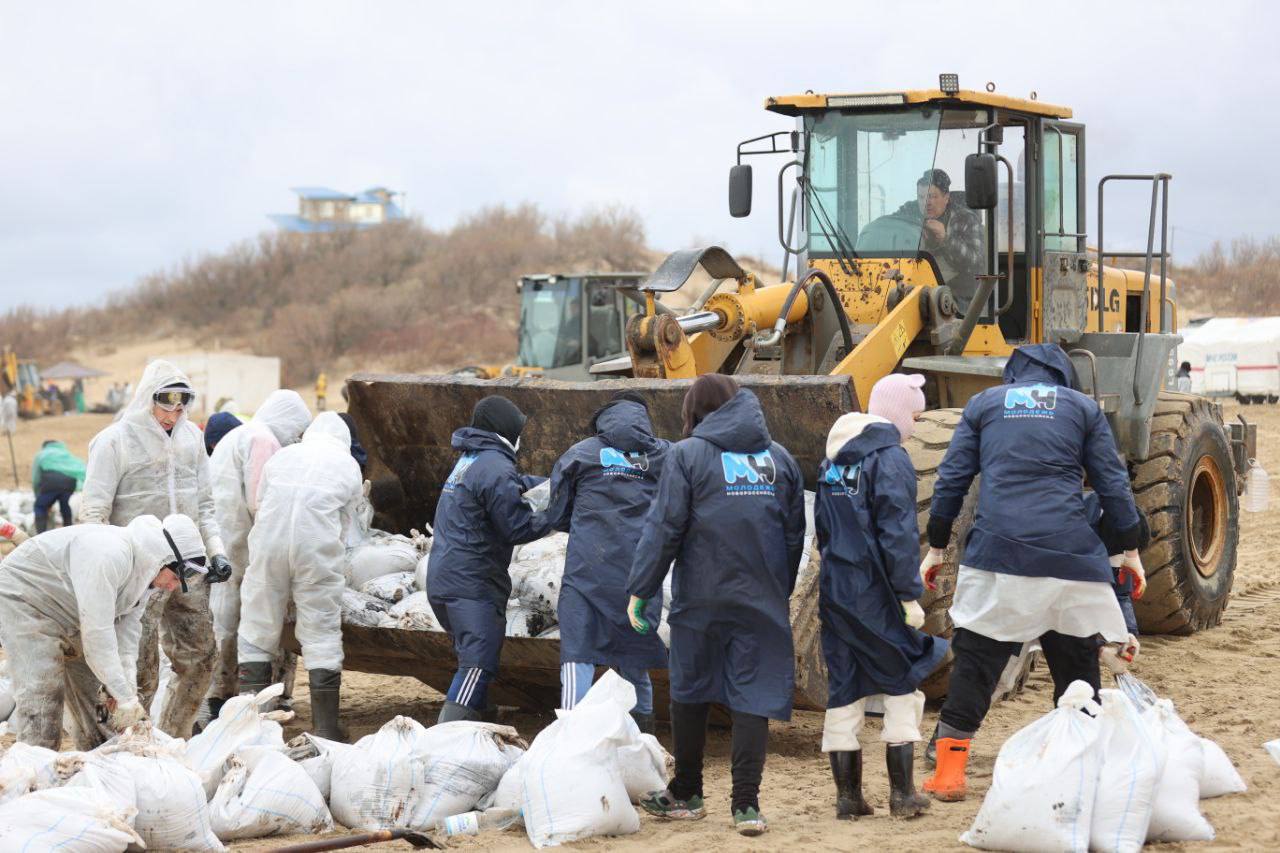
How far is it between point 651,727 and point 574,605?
2.10ft

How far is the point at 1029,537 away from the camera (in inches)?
231

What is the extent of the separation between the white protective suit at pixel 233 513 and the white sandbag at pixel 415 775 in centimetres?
193

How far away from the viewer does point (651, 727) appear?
21.7 feet

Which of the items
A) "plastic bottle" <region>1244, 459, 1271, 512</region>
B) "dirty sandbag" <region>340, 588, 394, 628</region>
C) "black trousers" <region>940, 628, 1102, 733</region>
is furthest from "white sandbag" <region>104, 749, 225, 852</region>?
"plastic bottle" <region>1244, 459, 1271, 512</region>

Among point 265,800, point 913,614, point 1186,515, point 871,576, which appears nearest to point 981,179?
point 1186,515

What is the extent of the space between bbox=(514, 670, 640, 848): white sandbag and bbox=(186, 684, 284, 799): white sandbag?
3.55 feet

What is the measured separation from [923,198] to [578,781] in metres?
4.68

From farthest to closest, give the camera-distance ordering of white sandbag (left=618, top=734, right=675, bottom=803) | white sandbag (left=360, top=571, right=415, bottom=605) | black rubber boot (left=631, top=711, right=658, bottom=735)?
white sandbag (left=360, top=571, right=415, bottom=605) → black rubber boot (left=631, top=711, right=658, bottom=735) → white sandbag (left=618, top=734, right=675, bottom=803)

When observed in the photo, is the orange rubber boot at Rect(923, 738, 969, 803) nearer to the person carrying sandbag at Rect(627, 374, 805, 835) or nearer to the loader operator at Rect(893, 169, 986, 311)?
the person carrying sandbag at Rect(627, 374, 805, 835)

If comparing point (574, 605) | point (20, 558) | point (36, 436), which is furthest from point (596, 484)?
point (36, 436)

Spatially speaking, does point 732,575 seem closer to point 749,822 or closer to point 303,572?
point 749,822

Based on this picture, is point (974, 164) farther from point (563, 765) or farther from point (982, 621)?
point (563, 765)

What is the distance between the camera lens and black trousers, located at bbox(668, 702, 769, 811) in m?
5.53

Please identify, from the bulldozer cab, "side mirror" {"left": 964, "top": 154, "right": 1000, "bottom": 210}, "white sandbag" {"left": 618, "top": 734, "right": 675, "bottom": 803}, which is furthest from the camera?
the bulldozer cab
